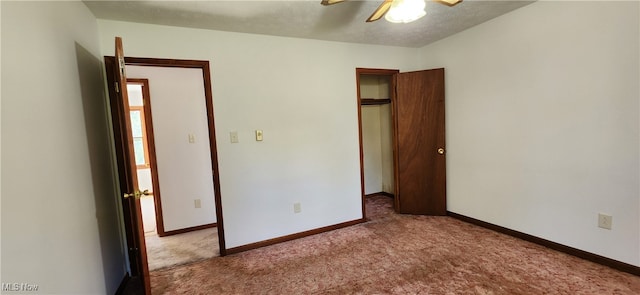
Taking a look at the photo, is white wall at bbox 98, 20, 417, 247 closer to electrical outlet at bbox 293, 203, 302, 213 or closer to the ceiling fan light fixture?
electrical outlet at bbox 293, 203, 302, 213

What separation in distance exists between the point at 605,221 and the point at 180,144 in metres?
4.31

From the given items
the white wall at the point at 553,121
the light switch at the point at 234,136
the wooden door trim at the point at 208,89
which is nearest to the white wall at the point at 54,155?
the wooden door trim at the point at 208,89

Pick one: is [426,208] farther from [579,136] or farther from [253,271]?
[253,271]

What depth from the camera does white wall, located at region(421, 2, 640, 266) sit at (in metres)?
2.02

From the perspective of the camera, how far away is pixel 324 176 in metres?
3.16

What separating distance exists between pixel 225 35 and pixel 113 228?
197 cm

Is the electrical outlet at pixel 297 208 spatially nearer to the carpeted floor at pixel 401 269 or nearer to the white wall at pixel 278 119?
the white wall at pixel 278 119

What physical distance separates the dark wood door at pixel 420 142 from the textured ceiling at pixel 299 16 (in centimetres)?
62

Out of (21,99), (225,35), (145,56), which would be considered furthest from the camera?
(225,35)

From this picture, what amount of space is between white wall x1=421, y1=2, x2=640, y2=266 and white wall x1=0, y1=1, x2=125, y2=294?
358 cm

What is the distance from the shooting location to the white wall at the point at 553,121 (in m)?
2.02

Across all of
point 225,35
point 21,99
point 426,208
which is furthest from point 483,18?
point 21,99

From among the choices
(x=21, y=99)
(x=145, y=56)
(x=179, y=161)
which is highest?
(x=145, y=56)
